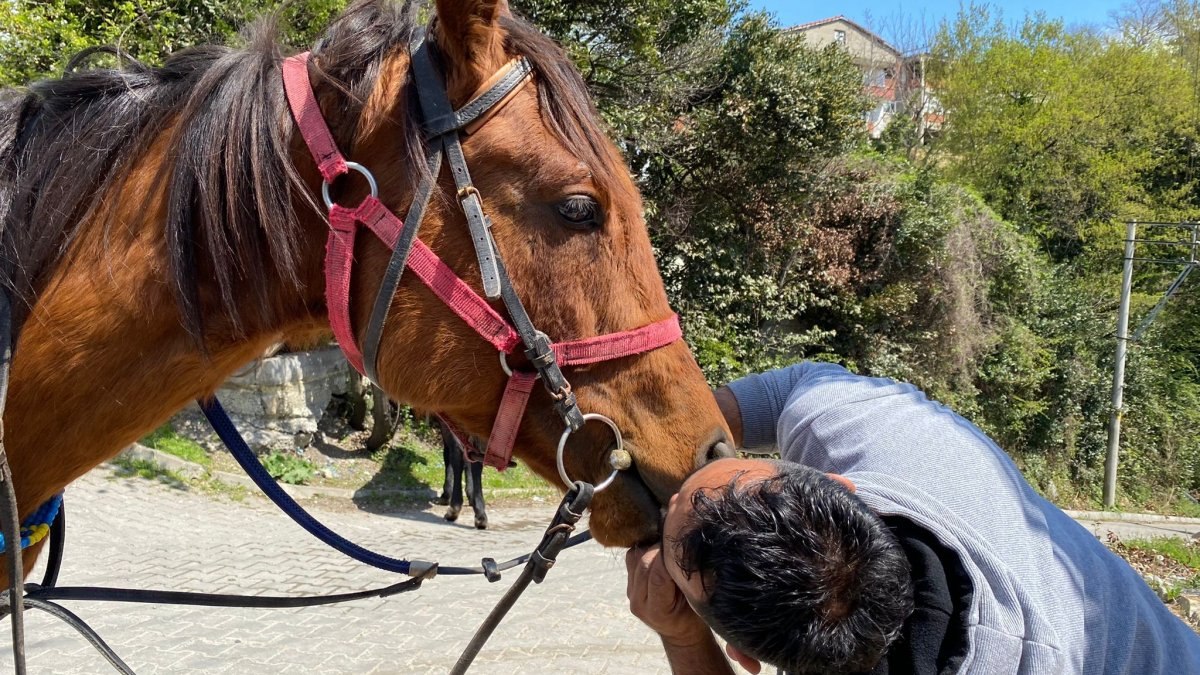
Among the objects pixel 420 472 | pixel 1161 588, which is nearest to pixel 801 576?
pixel 1161 588

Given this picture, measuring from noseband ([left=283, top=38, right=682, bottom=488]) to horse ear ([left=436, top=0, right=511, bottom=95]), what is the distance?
1.3 inches

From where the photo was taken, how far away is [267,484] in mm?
1732

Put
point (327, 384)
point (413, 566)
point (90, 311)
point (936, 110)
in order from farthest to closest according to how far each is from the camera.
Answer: point (936, 110)
point (327, 384)
point (413, 566)
point (90, 311)

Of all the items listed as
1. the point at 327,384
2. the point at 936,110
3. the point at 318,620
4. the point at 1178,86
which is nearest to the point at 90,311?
the point at 318,620

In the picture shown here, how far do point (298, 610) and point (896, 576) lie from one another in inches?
207

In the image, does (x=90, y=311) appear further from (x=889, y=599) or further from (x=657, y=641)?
(x=657, y=641)

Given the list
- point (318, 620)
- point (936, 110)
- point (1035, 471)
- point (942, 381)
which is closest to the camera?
point (318, 620)

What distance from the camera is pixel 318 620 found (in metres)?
4.98

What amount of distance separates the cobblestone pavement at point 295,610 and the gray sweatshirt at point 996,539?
3.45 metres

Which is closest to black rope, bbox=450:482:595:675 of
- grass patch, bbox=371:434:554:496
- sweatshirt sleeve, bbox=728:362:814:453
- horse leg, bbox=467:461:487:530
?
sweatshirt sleeve, bbox=728:362:814:453

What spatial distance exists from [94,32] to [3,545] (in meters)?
7.52

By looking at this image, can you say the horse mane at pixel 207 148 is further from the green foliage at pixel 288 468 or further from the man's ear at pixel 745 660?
the green foliage at pixel 288 468

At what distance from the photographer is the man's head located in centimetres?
107

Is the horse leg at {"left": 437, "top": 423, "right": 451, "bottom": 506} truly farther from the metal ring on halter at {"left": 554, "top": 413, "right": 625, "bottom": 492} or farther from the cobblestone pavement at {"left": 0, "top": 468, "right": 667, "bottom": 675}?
the metal ring on halter at {"left": 554, "top": 413, "right": 625, "bottom": 492}
